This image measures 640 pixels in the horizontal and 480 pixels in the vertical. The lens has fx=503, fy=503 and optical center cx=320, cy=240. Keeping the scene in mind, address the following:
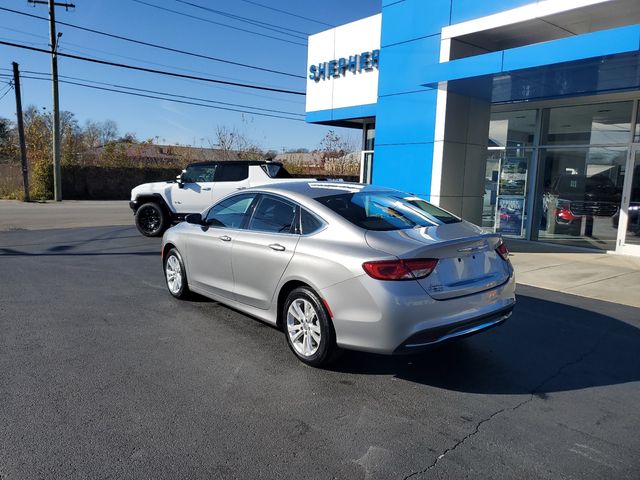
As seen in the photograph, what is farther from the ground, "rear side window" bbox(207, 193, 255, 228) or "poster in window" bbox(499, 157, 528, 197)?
"poster in window" bbox(499, 157, 528, 197)

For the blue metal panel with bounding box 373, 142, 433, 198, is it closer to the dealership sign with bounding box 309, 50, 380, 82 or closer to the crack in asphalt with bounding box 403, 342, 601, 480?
the dealership sign with bounding box 309, 50, 380, 82

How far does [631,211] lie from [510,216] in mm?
2914

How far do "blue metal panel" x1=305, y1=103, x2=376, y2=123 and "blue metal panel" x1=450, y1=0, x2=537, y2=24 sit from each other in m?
4.36

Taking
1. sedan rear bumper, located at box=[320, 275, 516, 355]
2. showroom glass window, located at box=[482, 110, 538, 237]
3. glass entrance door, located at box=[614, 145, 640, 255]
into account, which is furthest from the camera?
showroom glass window, located at box=[482, 110, 538, 237]

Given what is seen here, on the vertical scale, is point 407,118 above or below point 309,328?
above

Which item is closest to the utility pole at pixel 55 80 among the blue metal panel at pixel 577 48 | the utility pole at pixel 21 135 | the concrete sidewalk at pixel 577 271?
the utility pole at pixel 21 135

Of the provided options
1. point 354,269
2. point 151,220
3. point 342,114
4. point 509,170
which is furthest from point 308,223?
point 342,114

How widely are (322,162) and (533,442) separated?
39.2 meters

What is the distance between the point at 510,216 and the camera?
43.5 ft

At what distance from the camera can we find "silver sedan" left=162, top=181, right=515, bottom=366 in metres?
3.71

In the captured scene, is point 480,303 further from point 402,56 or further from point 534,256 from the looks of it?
point 402,56

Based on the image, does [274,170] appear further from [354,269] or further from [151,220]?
[354,269]

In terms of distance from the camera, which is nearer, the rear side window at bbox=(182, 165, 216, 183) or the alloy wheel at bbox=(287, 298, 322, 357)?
the alloy wheel at bbox=(287, 298, 322, 357)

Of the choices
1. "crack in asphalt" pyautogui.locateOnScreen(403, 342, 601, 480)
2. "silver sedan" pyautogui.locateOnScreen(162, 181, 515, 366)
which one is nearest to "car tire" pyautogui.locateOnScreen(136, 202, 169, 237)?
"silver sedan" pyautogui.locateOnScreen(162, 181, 515, 366)
